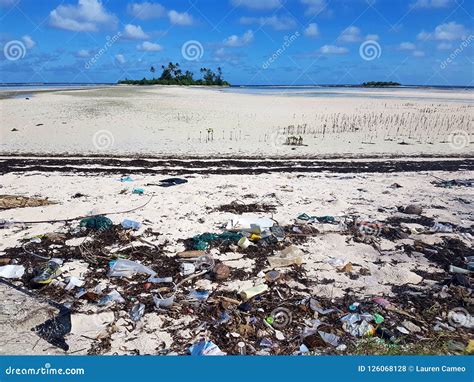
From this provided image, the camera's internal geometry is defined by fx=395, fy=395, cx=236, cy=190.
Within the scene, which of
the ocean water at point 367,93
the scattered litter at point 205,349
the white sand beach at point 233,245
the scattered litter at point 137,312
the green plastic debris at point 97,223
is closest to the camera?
the scattered litter at point 205,349

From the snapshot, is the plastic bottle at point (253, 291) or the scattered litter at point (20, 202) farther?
the scattered litter at point (20, 202)

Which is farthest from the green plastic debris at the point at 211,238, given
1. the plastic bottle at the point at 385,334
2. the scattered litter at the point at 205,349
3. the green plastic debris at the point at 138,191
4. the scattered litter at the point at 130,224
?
the green plastic debris at the point at 138,191

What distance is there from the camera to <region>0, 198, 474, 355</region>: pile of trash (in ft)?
12.3

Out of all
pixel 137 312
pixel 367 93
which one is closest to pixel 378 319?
pixel 137 312

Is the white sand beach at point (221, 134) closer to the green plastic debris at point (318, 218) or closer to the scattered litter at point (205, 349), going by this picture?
the green plastic debris at point (318, 218)

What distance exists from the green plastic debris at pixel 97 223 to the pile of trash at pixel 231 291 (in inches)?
0.6

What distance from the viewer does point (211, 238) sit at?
5652 millimetres

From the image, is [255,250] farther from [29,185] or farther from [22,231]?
[29,185]

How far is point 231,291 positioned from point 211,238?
1289 mm

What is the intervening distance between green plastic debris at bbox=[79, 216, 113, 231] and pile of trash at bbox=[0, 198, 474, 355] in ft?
0.05

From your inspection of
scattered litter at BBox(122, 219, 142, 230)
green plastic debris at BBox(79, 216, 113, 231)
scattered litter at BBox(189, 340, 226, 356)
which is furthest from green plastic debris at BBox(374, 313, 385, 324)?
green plastic debris at BBox(79, 216, 113, 231)

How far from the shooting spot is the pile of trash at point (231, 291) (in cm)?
374

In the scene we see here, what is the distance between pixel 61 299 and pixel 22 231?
7.24 ft

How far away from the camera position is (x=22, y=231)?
5957 millimetres
